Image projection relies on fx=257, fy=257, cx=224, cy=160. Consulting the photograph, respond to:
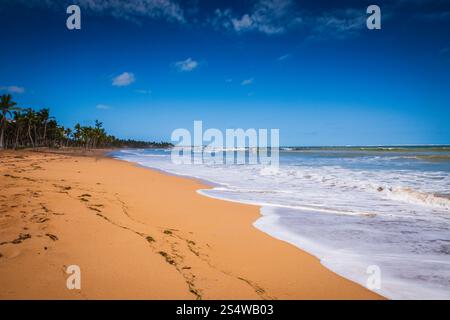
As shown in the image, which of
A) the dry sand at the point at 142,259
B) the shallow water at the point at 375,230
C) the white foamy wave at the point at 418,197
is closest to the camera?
the dry sand at the point at 142,259

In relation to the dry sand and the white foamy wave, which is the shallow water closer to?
the white foamy wave

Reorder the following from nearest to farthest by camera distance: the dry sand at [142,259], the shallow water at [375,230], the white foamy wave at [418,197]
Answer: the dry sand at [142,259] < the shallow water at [375,230] < the white foamy wave at [418,197]

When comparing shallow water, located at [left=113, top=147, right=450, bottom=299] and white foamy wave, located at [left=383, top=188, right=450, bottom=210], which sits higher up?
white foamy wave, located at [left=383, top=188, right=450, bottom=210]

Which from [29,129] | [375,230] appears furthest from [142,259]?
[29,129]

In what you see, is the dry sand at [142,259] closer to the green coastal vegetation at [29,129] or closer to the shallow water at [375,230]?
the shallow water at [375,230]

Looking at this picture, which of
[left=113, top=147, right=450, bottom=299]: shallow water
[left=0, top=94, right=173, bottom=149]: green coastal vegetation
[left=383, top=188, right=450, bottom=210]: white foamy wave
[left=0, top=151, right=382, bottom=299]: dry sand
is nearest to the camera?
[left=0, top=151, right=382, bottom=299]: dry sand

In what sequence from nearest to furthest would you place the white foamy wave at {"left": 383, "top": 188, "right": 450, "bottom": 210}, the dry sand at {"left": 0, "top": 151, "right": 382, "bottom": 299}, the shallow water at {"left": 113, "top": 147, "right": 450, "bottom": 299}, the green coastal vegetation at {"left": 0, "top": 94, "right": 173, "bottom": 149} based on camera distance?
the dry sand at {"left": 0, "top": 151, "right": 382, "bottom": 299}
the shallow water at {"left": 113, "top": 147, "right": 450, "bottom": 299}
the white foamy wave at {"left": 383, "top": 188, "right": 450, "bottom": 210}
the green coastal vegetation at {"left": 0, "top": 94, "right": 173, "bottom": 149}

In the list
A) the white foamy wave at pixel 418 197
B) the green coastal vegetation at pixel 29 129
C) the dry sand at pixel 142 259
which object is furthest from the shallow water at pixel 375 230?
the green coastal vegetation at pixel 29 129

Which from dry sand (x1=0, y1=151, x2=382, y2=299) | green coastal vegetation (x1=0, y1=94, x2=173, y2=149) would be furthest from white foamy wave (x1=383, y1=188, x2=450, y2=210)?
green coastal vegetation (x1=0, y1=94, x2=173, y2=149)

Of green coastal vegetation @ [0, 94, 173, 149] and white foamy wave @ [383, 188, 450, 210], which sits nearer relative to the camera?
white foamy wave @ [383, 188, 450, 210]

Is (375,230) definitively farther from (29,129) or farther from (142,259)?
(29,129)

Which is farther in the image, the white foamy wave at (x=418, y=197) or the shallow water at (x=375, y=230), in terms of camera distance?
the white foamy wave at (x=418, y=197)
